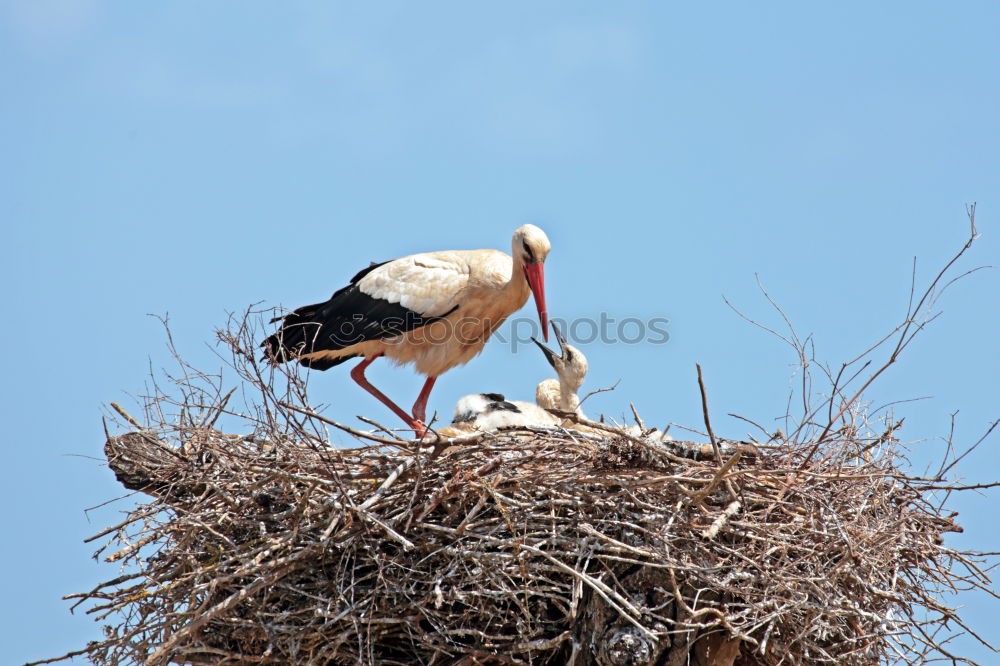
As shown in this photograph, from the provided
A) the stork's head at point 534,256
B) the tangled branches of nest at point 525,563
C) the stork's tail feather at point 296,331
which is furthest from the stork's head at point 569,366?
the tangled branches of nest at point 525,563

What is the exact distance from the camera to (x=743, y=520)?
14.7ft

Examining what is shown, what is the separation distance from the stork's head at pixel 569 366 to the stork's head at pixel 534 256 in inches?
17.1

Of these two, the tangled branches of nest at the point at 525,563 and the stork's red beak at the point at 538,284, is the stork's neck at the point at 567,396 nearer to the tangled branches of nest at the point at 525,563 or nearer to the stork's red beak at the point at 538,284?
the stork's red beak at the point at 538,284

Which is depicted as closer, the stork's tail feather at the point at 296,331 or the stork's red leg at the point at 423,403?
the stork's tail feather at the point at 296,331

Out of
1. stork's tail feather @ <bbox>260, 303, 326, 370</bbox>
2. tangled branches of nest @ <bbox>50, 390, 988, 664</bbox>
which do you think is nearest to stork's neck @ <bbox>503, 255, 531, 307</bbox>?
stork's tail feather @ <bbox>260, 303, 326, 370</bbox>

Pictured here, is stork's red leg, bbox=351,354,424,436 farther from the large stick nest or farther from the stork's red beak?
the large stick nest

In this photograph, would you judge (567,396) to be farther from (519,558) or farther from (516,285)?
(519,558)

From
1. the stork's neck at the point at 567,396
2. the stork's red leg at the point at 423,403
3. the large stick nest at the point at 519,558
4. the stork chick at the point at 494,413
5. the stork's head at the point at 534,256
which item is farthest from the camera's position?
the stork's red leg at the point at 423,403

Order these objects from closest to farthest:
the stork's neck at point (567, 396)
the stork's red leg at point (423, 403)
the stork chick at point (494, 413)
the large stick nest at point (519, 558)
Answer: the large stick nest at point (519, 558) < the stork chick at point (494, 413) < the stork's neck at point (567, 396) < the stork's red leg at point (423, 403)

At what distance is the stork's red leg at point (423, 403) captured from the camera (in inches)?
296

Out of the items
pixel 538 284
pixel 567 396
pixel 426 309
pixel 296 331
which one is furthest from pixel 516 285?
pixel 296 331

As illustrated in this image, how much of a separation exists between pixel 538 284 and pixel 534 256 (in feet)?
0.58

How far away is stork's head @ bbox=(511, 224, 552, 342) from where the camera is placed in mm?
6719

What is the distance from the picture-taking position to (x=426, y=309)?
6.96 meters
